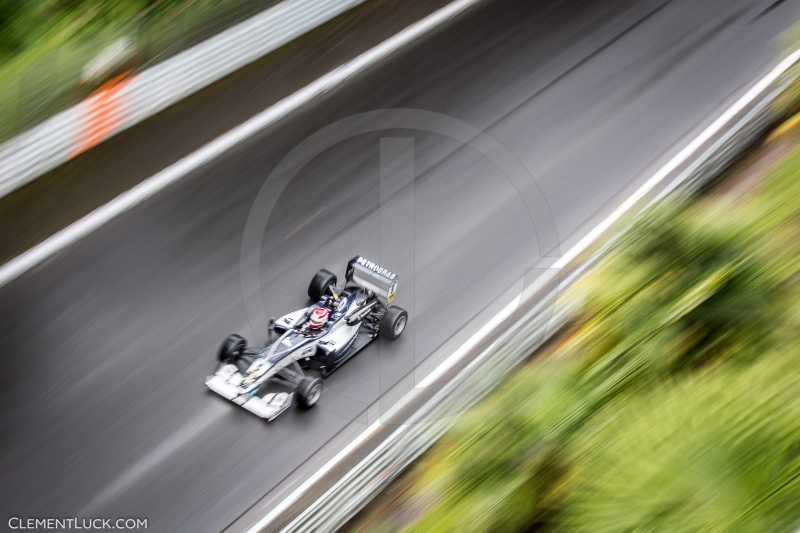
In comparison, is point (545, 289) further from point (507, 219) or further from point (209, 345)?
point (209, 345)

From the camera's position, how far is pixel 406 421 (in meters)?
8.39

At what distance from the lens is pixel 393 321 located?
8.84 m

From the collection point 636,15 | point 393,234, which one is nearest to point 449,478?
point 393,234

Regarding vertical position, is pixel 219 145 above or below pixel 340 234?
above

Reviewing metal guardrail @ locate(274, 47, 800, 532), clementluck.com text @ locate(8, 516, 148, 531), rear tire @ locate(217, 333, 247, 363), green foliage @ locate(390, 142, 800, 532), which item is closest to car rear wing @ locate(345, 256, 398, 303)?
metal guardrail @ locate(274, 47, 800, 532)

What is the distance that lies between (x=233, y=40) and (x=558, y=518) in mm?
7463

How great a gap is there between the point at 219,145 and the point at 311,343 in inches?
131

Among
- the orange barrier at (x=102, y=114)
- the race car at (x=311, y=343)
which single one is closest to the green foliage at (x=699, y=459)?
the race car at (x=311, y=343)

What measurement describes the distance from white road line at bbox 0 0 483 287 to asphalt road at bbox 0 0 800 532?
122mm

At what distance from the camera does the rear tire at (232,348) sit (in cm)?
854

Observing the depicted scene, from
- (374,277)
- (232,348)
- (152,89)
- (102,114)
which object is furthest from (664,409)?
(152,89)

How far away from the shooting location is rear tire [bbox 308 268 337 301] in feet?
29.8

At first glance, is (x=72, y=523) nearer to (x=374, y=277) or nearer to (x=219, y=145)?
(x=374, y=277)

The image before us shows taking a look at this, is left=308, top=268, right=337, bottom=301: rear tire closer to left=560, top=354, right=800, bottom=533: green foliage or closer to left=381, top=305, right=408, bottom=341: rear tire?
left=381, top=305, right=408, bottom=341: rear tire
